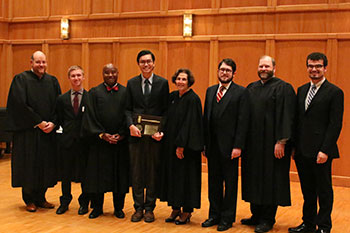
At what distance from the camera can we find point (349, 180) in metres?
7.39

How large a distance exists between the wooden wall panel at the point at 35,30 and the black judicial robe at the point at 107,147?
4907 mm

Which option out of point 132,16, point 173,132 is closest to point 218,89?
point 173,132

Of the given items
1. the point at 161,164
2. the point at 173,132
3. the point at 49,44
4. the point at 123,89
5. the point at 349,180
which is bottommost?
the point at 349,180

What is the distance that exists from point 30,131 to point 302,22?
4.79 meters

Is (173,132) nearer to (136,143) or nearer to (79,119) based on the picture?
(136,143)

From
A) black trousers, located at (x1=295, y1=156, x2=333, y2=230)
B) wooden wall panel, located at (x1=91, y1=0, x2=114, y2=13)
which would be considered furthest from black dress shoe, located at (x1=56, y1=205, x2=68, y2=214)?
wooden wall panel, located at (x1=91, y1=0, x2=114, y2=13)

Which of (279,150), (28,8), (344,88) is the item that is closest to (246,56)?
(344,88)

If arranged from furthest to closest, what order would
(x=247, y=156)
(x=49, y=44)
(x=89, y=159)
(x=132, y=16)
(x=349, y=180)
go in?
(x=49, y=44)
(x=132, y=16)
(x=349, y=180)
(x=89, y=159)
(x=247, y=156)

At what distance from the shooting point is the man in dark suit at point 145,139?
495 centimetres

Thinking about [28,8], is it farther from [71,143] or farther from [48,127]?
[71,143]

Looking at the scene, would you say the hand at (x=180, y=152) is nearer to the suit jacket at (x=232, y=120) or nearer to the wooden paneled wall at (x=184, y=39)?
the suit jacket at (x=232, y=120)

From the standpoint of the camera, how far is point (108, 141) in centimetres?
500

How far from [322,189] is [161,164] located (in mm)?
1693

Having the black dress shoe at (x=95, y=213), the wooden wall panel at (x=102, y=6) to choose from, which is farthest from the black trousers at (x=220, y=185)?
the wooden wall panel at (x=102, y=6)
